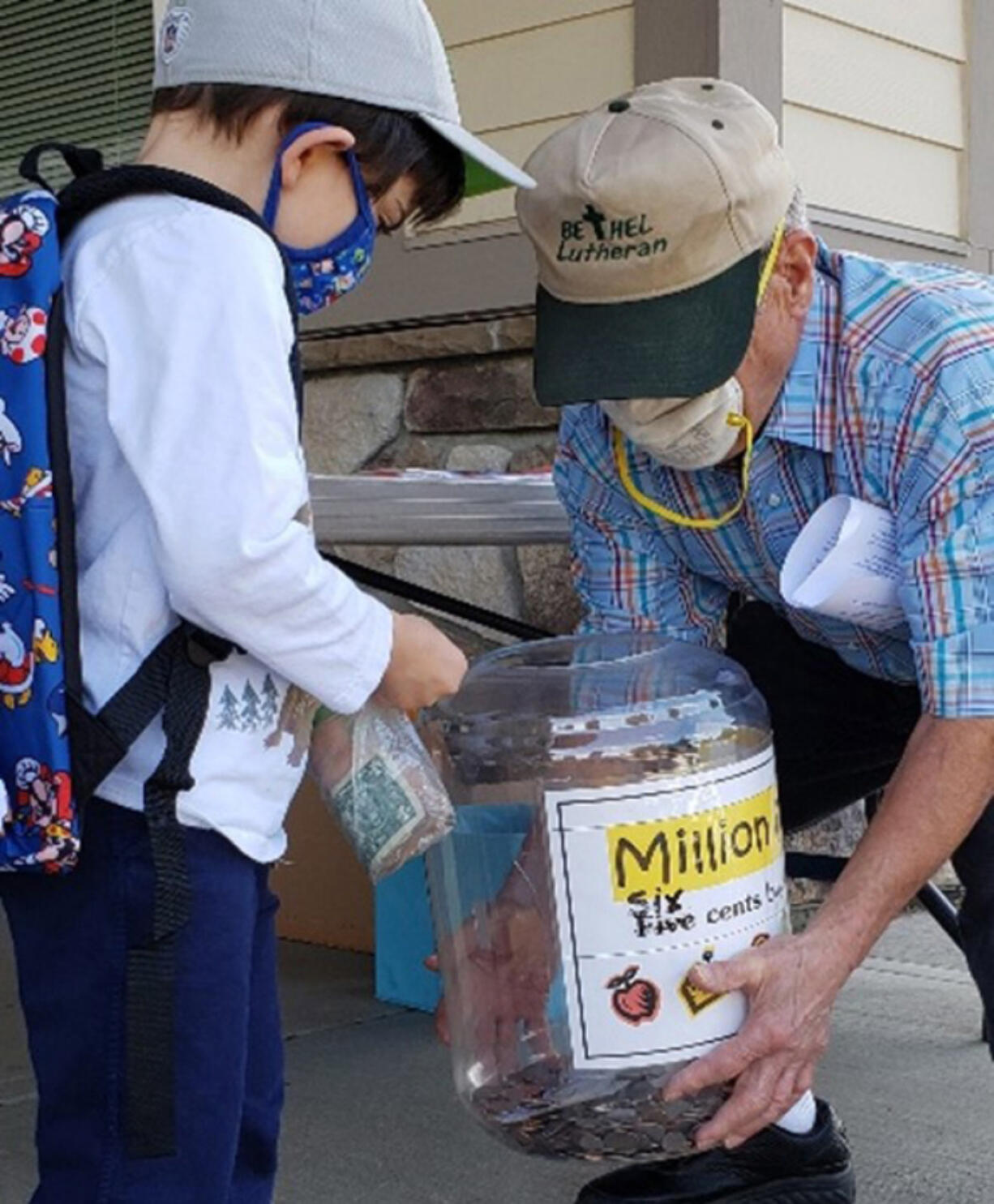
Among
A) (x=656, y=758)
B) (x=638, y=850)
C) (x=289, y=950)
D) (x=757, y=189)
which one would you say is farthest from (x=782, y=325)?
(x=289, y=950)

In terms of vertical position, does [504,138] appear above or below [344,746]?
above

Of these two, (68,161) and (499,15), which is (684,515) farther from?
(499,15)

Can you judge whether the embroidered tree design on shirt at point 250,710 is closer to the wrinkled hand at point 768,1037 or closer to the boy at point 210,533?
the boy at point 210,533

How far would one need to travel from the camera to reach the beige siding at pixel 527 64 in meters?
4.06

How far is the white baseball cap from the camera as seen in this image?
1.76 m

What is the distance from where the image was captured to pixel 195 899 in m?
1.65

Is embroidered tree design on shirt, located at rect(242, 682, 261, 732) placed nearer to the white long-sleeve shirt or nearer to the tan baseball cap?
the white long-sleeve shirt

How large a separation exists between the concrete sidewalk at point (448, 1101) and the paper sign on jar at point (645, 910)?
0.71 m

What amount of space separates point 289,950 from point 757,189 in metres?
2.20

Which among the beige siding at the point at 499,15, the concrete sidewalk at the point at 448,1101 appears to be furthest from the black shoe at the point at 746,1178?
the beige siding at the point at 499,15

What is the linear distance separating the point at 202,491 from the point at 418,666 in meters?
0.28

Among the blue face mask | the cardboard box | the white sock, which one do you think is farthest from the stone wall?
the blue face mask

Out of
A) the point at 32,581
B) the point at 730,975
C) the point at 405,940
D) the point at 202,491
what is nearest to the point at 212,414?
the point at 202,491

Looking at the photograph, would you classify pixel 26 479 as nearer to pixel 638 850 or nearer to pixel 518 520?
pixel 638 850
